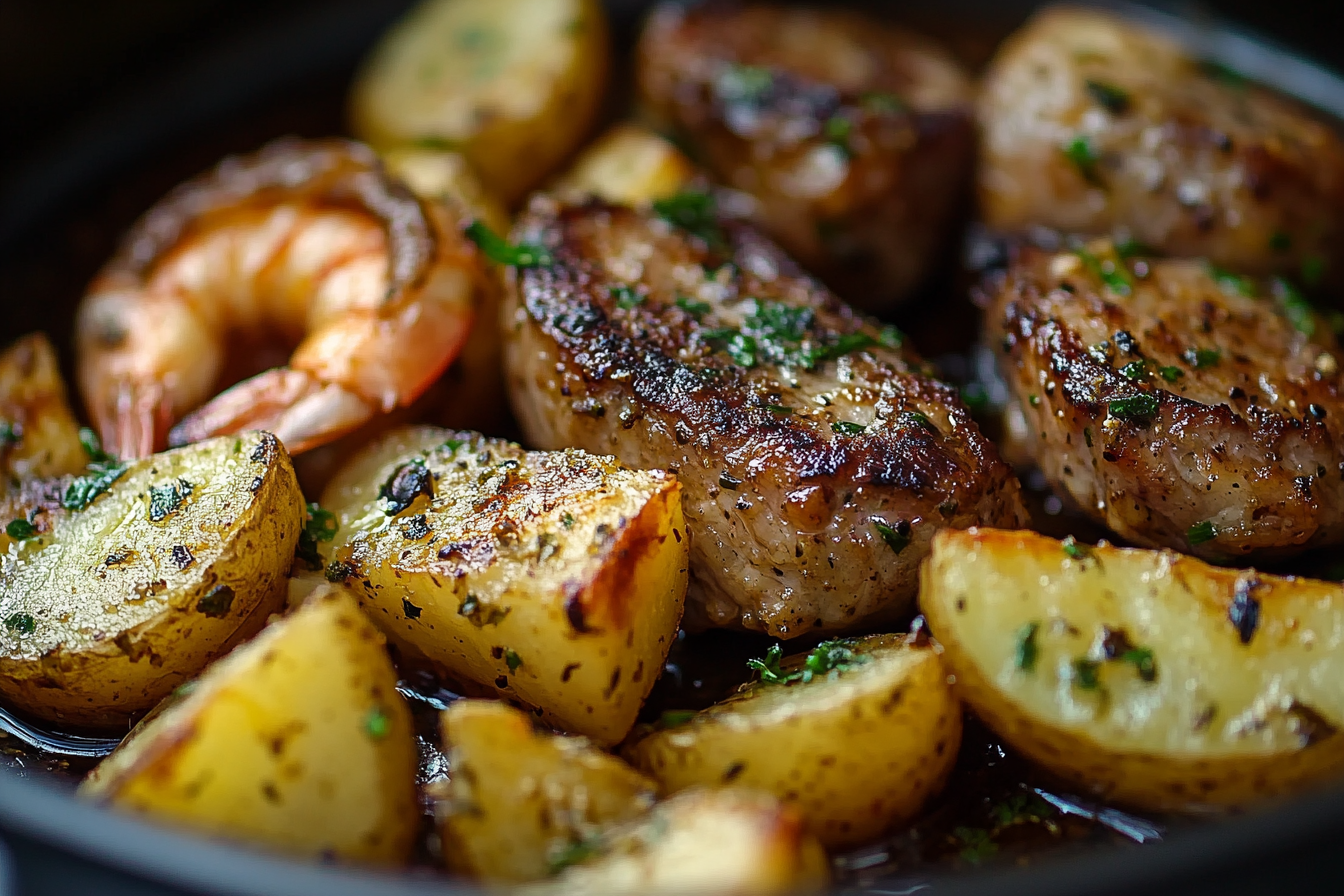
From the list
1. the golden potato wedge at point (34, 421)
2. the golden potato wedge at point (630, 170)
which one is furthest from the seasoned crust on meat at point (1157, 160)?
the golden potato wedge at point (34, 421)

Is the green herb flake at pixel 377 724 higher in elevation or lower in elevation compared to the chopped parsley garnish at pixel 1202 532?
higher

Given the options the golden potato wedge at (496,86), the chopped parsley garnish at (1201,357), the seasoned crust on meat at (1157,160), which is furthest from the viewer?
the golden potato wedge at (496,86)

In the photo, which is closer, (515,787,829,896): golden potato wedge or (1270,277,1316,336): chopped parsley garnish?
(515,787,829,896): golden potato wedge

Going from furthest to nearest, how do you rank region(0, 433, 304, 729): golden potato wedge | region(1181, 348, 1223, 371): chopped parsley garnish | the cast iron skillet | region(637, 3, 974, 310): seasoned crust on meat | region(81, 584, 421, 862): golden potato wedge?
1. region(637, 3, 974, 310): seasoned crust on meat
2. region(1181, 348, 1223, 371): chopped parsley garnish
3. region(0, 433, 304, 729): golden potato wedge
4. region(81, 584, 421, 862): golden potato wedge
5. the cast iron skillet

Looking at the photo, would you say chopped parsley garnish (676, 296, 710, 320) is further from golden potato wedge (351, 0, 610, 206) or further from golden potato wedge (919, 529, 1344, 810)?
golden potato wedge (351, 0, 610, 206)

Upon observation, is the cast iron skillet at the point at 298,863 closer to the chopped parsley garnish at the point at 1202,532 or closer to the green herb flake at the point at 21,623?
the green herb flake at the point at 21,623

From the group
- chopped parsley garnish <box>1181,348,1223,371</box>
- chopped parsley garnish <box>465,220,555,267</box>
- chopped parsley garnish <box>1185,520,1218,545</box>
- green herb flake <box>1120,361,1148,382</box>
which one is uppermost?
chopped parsley garnish <box>465,220,555,267</box>

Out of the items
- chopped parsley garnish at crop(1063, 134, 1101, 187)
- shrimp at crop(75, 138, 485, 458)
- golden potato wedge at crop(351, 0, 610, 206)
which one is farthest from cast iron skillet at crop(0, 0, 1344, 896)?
chopped parsley garnish at crop(1063, 134, 1101, 187)
